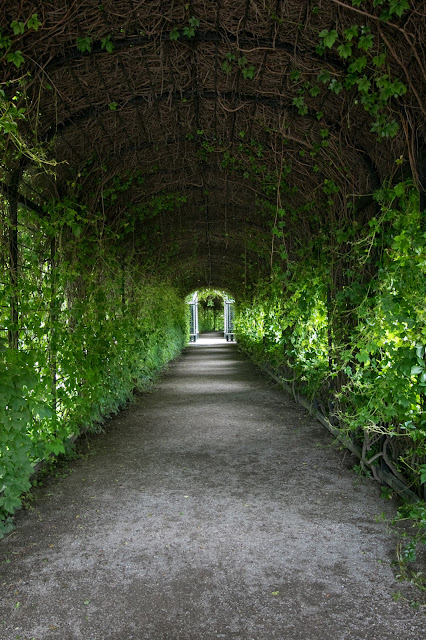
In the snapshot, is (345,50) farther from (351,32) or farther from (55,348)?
(55,348)

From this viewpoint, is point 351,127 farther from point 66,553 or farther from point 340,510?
point 66,553

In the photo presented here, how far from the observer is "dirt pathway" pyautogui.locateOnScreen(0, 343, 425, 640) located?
2086mm

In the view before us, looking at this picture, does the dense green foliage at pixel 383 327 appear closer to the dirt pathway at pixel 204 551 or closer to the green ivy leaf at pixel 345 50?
the dirt pathway at pixel 204 551

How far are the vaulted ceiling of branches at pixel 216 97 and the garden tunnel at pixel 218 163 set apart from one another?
0.05ft

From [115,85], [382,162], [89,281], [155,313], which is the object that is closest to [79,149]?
[115,85]

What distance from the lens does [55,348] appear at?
4055 millimetres

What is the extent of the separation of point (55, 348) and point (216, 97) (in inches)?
93.9

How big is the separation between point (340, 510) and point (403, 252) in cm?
A: 169

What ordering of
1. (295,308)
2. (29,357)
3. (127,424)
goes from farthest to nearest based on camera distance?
(295,308) → (127,424) → (29,357)

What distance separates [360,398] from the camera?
12.4 ft

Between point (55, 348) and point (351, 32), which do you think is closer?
point (351, 32)

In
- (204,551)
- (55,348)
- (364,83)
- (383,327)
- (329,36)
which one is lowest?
(204,551)

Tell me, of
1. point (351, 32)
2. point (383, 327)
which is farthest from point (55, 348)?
point (351, 32)

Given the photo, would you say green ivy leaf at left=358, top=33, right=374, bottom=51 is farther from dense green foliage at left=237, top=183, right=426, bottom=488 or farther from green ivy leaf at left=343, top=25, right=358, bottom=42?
dense green foliage at left=237, top=183, right=426, bottom=488
